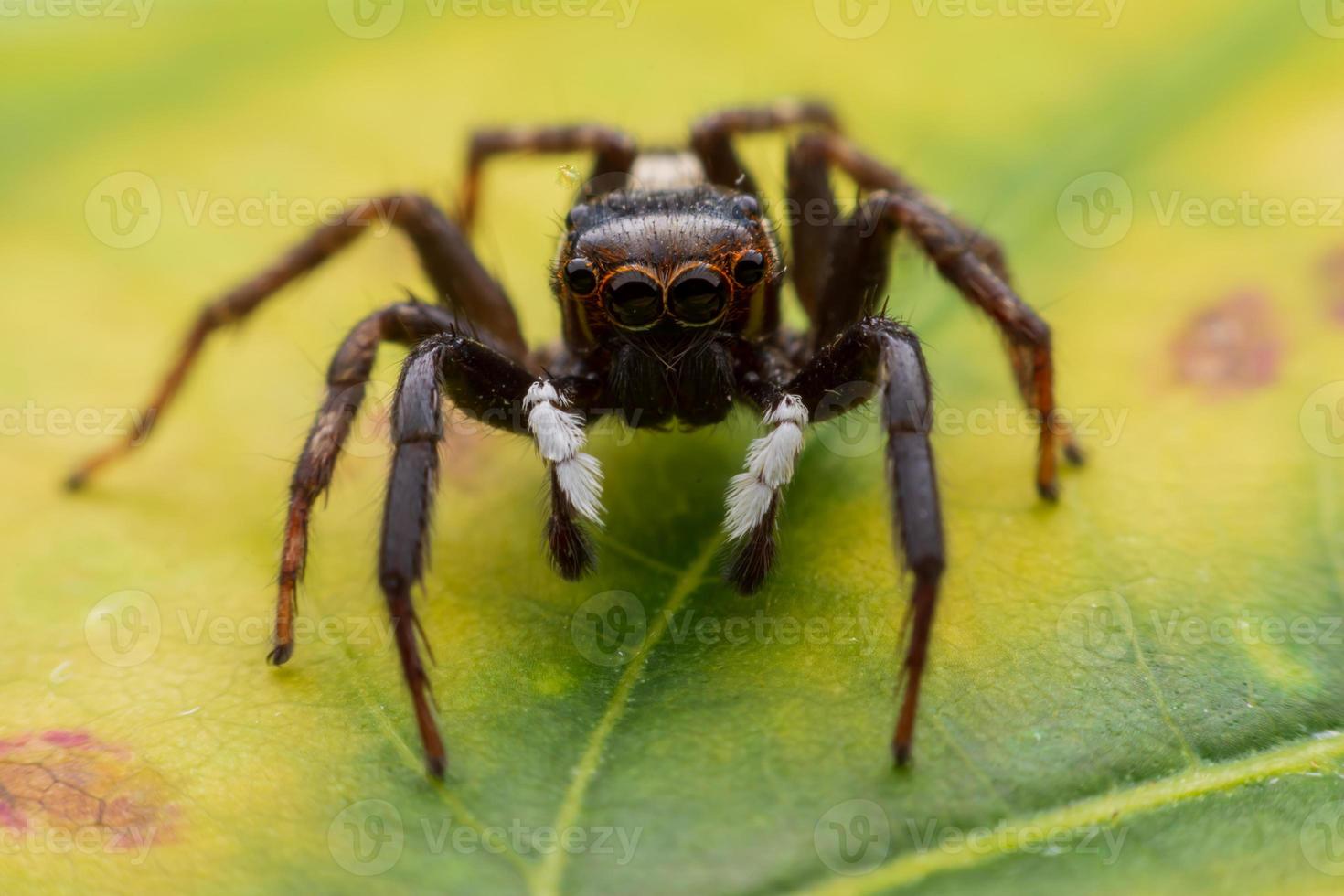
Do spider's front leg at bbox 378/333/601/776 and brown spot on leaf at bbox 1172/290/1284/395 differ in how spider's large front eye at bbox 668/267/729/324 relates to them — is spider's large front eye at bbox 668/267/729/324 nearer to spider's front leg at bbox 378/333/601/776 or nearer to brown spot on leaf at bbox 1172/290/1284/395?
spider's front leg at bbox 378/333/601/776

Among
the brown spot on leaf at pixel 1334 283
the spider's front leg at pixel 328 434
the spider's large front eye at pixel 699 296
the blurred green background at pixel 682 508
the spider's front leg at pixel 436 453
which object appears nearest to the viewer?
the blurred green background at pixel 682 508

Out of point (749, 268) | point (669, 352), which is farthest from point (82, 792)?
point (749, 268)

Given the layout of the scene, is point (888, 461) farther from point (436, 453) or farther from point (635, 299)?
point (436, 453)

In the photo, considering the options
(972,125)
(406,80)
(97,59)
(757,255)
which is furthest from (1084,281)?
(97,59)

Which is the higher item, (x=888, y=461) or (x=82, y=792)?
(x=888, y=461)

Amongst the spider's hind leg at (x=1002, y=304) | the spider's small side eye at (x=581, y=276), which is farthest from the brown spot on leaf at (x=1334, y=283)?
the spider's small side eye at (x=581, y=276)

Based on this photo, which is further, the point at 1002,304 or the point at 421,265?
the point at 421,265

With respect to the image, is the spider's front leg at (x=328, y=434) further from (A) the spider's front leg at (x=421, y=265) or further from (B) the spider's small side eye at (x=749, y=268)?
(B) the spider's small side eye at (x=749, y=268)
